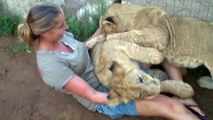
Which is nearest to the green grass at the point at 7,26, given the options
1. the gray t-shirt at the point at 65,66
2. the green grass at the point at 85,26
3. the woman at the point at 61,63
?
the green grass at the point at 85,26

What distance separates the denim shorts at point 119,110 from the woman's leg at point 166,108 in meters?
0.09

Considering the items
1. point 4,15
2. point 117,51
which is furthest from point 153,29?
point 4,15

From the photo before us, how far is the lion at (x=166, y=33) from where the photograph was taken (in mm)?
3496

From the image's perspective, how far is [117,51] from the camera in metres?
3.20

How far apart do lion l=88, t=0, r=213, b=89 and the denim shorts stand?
0.55 m

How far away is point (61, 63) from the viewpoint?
295 cm

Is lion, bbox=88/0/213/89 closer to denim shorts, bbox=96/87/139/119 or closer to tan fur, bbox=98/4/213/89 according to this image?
tan fur, bbox=98/4/213/89

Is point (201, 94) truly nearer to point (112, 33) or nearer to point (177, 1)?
point (112, 33)

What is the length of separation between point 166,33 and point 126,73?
86cm

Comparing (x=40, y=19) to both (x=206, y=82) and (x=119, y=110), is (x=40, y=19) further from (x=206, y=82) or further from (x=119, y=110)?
(x=206, y=82)

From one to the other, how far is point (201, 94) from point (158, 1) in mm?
1387

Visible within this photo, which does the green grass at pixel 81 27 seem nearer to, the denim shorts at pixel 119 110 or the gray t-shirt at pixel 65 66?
the gray t-shirt at pixel 65 66

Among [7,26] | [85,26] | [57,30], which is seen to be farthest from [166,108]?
[7,26]

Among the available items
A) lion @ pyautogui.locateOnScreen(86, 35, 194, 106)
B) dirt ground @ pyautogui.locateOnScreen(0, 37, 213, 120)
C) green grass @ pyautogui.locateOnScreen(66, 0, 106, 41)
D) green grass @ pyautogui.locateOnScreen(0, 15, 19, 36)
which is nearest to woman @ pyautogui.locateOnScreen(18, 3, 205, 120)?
lion @ pyautogui.locateOnScreen(86, 35, 194, 106)
